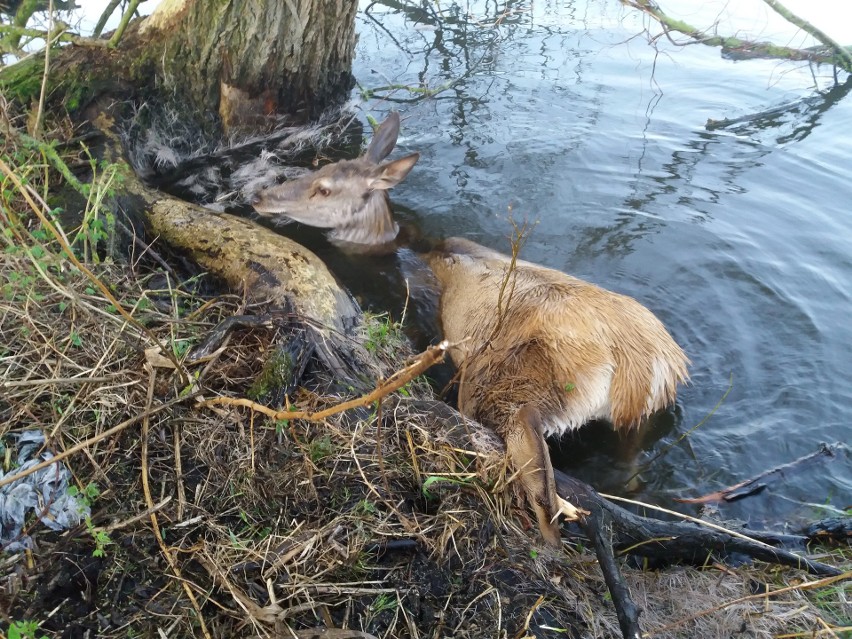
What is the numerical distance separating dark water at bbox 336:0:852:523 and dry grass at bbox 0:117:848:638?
104cm

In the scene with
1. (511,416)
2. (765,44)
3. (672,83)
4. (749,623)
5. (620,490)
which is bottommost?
(620,490)

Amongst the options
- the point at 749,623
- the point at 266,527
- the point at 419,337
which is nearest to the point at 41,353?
the point at 266,527

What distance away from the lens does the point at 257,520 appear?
7.80 ft

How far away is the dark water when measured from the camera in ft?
12.1

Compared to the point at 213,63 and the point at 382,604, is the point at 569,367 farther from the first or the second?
the point at 213,63

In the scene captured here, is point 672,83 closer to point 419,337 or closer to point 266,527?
point 419,337

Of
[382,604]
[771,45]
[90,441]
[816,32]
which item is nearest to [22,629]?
[90,441]

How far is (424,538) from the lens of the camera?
2.35 metres

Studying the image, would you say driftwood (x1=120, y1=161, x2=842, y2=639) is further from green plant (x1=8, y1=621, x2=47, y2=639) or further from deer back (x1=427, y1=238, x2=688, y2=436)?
green plant (x1=8, y1=621, x2=47, y2=639)

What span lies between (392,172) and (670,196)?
9.03ft

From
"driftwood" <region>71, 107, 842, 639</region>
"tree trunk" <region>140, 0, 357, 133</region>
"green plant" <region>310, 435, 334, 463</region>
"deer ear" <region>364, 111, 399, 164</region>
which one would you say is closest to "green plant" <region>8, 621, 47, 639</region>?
"green plant" <region>310, 435, 334, 463</region>

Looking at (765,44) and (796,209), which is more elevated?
(765,44)

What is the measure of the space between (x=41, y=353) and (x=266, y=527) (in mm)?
1244

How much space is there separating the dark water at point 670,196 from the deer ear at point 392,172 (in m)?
0.63
